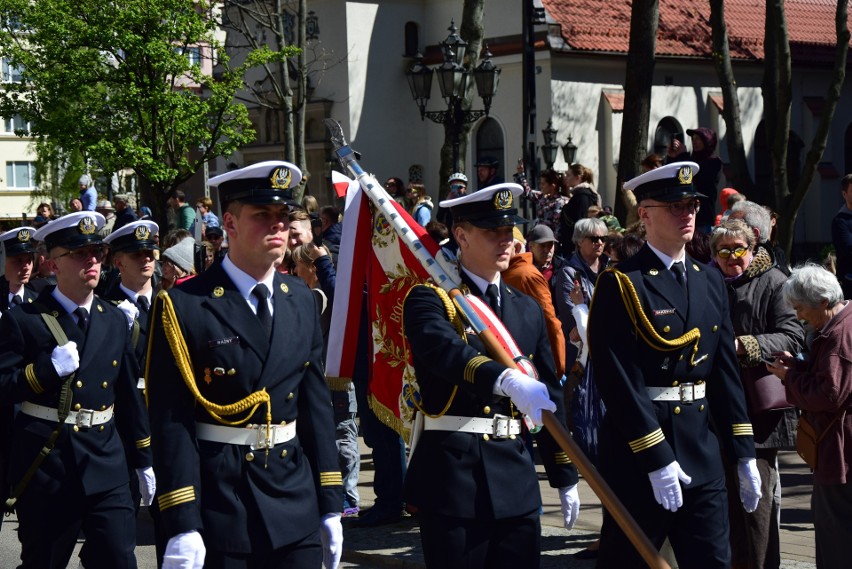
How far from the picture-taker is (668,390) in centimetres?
621

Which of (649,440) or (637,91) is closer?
(649,440)

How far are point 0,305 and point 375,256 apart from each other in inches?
210

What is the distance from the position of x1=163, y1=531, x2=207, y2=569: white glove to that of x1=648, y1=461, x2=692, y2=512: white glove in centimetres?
206

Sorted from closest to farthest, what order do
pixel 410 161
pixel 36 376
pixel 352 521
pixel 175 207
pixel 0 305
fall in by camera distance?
1. pixel 36 376
2. pixel 352 521
3. pixel 0 305
4. pixel 175 207
5. pixel 410 161

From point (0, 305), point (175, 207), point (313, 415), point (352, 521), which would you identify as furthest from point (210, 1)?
point (313, 415)

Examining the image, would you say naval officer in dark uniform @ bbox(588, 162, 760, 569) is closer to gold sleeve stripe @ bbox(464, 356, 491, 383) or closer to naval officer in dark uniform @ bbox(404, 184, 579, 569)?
naval officer in dark uniform @ bbox(404, 184, 579, 569)

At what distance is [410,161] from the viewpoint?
41.8m

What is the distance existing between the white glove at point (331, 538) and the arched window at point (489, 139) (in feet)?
108

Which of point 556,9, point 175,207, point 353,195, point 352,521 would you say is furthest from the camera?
point 556,9

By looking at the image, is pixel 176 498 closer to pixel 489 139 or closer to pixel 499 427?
pixel 499 427

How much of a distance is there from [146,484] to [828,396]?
11.1ft

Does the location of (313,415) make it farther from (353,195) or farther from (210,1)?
(210,1)

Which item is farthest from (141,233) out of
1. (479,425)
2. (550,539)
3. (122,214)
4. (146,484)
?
(122,214)

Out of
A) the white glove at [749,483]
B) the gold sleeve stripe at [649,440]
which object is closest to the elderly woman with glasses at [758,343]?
the white glove at [749,483]
